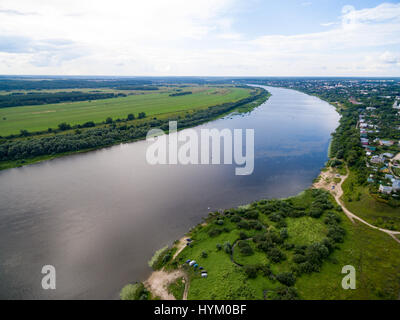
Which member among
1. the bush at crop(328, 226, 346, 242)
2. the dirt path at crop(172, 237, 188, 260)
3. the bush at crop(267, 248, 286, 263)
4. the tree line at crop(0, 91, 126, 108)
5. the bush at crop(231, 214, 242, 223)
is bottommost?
the dirt path at crop(172, 237, 188, 260)

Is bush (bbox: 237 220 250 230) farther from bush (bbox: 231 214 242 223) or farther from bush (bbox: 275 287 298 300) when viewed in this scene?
bush (bbox: 275 287 298 300)

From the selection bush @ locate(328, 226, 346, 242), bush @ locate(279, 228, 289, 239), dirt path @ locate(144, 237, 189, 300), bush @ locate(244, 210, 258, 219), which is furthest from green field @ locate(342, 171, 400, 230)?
dirt path @ locate(144, 237, 189, 300)

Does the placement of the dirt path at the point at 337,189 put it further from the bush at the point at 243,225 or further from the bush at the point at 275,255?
the bush at the point at 243,225

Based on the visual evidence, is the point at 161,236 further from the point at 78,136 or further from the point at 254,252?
the point at 78,136

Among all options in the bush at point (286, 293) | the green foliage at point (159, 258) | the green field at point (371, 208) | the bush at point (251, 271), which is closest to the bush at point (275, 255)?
the bush at point (251, 271)

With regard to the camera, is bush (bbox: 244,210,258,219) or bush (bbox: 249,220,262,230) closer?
bush (bbox: 249,220,262,230)

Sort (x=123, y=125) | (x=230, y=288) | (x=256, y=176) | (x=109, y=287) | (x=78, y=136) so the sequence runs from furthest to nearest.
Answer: (x=123, y=125)
(x=78, y=136)
(x=256, y=176)
(x=109, y=287)
(x=230, y=288)

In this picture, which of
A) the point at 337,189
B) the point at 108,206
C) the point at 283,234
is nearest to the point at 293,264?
the point at 283,234

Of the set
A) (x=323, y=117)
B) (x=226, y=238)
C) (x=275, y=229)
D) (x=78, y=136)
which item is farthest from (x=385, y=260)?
(x=323, y=117)
